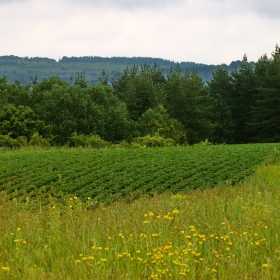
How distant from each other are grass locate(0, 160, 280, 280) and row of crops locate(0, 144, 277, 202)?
778 centimetres

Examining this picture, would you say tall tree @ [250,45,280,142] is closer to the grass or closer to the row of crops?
the row of crops

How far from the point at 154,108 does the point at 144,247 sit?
6160 cm

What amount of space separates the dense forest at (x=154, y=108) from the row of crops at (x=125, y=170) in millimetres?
20184

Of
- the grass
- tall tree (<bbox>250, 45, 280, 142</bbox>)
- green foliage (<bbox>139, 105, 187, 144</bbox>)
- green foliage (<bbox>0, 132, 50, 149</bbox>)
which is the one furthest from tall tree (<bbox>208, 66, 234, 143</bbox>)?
the grass

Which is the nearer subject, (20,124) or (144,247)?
(144,247)

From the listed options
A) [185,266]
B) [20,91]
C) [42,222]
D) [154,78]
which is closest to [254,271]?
[185,266]

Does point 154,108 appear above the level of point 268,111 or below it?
below

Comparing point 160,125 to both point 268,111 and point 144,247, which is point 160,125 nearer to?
point 268,111

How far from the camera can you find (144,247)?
5.63 meters

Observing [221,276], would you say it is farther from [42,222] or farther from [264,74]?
[264,74]

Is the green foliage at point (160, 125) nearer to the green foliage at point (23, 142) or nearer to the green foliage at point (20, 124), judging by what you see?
the green foliage at point (20, 124)

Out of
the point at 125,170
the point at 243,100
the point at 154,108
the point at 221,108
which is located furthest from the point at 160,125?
the point at 125,170

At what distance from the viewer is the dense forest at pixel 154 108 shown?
53.8 metres

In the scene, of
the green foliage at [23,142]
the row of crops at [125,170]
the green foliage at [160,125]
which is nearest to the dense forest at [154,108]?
the green foliage at [160,125]
